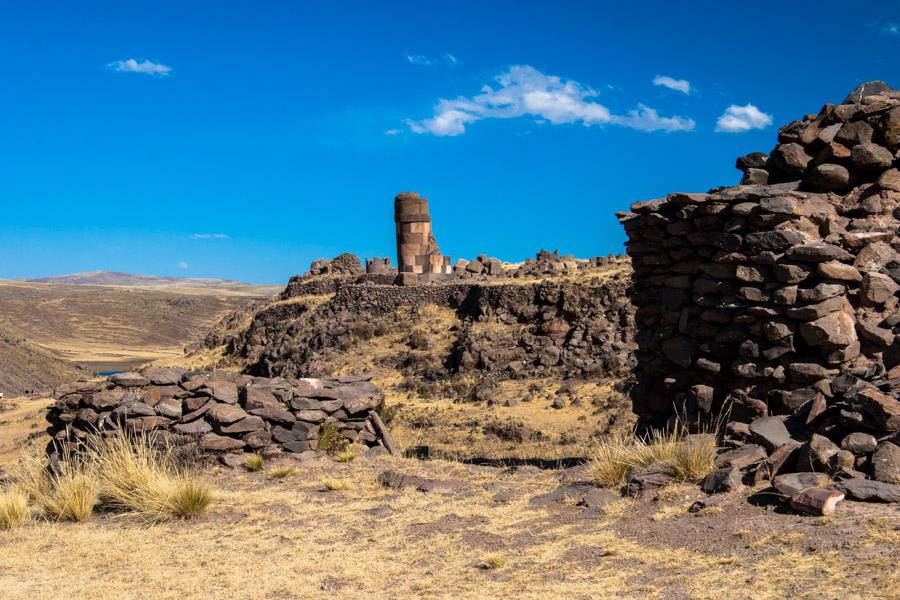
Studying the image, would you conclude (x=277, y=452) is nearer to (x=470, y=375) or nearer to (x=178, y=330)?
(x=470, y=375)

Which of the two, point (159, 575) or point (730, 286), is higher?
point (730, 286)

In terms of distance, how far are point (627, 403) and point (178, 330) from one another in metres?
82.0

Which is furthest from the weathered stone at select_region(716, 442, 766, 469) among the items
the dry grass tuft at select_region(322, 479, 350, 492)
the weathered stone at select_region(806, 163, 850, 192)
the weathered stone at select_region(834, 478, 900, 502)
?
the dry grass tuft at select_region(322, 479, 350, 492)

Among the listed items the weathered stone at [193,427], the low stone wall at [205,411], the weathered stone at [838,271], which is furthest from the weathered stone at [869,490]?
the weathered stone at [193,427]

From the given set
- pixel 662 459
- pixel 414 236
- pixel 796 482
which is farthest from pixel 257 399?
pixel 414 236

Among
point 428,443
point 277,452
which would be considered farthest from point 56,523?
point 428,443

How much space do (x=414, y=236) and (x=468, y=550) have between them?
28.0 meters

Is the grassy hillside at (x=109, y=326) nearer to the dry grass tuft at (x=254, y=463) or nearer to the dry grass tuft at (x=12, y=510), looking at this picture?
the dry grass tuft at (x=254, y=463)

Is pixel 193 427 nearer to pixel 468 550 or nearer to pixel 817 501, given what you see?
pixel 468 550

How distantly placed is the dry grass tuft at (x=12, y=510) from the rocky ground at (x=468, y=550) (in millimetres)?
140

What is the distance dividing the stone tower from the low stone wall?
22.4 metres

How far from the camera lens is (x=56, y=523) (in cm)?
747

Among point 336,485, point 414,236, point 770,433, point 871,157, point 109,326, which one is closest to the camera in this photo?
point 770,433

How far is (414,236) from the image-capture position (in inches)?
1324
